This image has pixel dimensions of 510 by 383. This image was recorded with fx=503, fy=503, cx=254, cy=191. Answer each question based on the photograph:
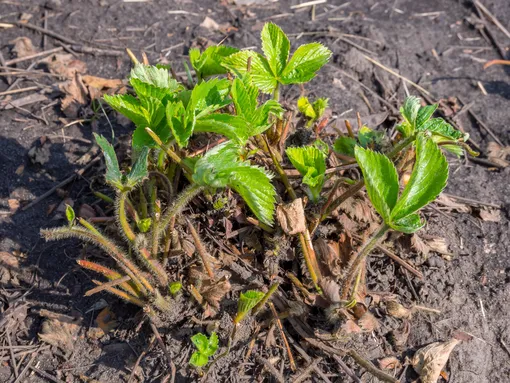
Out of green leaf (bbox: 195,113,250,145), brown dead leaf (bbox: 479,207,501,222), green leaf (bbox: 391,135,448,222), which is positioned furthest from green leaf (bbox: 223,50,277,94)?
brown dead leaf (bbox: 479,207,501,222)

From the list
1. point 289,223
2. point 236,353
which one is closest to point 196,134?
point 289,223

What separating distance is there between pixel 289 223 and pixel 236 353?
54cm

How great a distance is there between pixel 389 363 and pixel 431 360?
0.56ft

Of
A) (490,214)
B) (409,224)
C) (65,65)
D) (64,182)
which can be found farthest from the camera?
(65,65)

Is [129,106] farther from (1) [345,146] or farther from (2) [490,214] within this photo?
(2) [490,214]

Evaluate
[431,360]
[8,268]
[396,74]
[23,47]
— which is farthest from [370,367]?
[23,47]

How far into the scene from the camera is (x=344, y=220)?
2143 mm

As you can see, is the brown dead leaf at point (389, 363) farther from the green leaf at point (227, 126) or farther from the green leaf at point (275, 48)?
the green leaf at point (275, 48)

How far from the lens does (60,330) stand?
202 centimetres

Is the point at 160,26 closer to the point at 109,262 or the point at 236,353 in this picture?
the point at 109,262

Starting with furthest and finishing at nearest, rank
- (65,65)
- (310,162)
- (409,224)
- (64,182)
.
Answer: (65,65) → (64,182) → (310,162) → (409,224)

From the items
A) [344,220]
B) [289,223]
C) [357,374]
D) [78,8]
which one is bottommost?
[357,374]

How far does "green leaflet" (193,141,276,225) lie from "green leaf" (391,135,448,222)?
0.42 m

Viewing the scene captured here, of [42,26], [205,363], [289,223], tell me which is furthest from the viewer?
[42,26]
